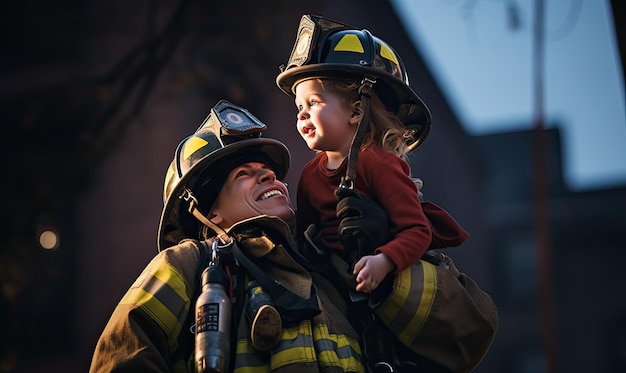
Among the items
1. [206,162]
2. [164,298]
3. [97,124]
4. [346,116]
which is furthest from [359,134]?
[97,124]

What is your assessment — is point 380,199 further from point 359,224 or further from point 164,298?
point 164,298

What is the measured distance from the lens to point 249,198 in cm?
452

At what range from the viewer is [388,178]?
14.0 ft

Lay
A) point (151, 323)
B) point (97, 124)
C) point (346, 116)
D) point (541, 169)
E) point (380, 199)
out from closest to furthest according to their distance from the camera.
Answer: point (151, 323), point (380, 199), point (346, 116), point (97, 124), point (541, 169)

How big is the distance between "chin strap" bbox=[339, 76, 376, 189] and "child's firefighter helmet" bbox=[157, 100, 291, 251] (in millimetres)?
375

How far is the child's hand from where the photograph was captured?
4.05 m

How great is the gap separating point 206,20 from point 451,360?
38.0 ft

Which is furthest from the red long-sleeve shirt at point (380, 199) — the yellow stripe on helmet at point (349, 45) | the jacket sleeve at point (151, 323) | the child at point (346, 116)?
the jacket sleeve at point (151, 323)

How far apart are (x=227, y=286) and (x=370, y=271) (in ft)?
1.55

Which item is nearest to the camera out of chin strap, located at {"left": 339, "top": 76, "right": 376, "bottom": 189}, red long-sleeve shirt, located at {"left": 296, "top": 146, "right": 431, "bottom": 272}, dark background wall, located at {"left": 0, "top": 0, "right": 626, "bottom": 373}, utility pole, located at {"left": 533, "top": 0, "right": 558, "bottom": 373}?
red long-sleeve shirt, located at {"left": 296, "top": 146, "right": 431, "bottom": 272}

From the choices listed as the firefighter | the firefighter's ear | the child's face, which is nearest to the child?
the child's face

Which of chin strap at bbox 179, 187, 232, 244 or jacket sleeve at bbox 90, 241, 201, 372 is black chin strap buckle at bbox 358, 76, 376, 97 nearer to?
chin strap at bbox 179, 187, 232, 244

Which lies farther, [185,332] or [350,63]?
[350,63]

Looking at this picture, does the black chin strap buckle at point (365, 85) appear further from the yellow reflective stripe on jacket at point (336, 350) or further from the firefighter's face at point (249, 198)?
the yellow reflective stripe on jacket at point (336, 350)
